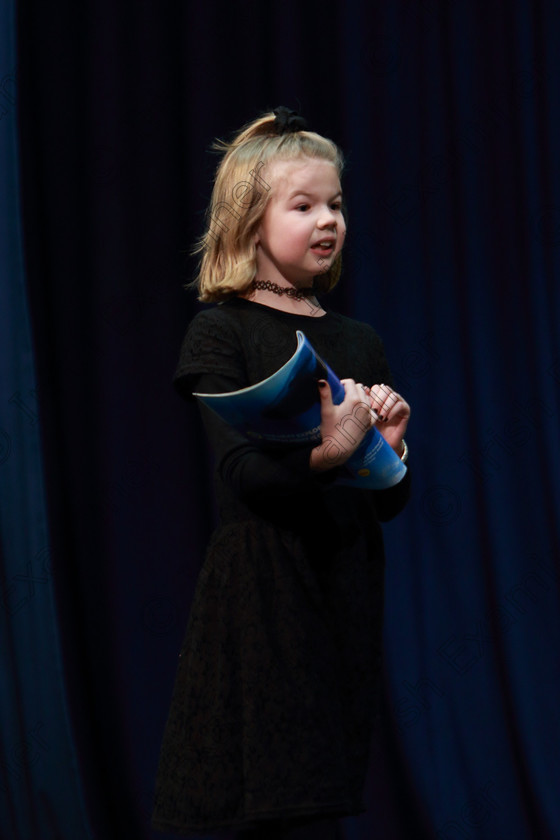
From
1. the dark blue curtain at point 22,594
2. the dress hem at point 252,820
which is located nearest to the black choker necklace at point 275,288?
the dress hem at point 252,820

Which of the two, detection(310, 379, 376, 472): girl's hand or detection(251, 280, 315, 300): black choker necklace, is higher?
detection(251, 280, 315, 300): black choker necklace

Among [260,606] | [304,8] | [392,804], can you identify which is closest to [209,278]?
[260,606]

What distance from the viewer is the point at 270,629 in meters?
1.14

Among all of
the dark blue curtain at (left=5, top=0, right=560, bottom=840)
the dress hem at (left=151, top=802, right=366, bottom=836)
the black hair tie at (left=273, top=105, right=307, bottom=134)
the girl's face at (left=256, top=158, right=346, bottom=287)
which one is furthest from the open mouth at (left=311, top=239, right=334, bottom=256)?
the dark blue curtain at (left=5, top=0, right=560, bottom=840)

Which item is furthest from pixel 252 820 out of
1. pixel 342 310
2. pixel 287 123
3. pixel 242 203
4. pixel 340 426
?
pixel 342 310

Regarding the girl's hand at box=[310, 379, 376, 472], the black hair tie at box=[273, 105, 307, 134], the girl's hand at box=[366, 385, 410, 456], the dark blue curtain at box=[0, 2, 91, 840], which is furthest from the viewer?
the dark blue curtain at box=[0, 2, 91, 840]

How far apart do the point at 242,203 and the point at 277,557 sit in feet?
1.49

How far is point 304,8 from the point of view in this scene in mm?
2092

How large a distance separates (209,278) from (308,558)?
39 cm

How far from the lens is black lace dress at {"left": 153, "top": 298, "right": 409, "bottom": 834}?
111 cm

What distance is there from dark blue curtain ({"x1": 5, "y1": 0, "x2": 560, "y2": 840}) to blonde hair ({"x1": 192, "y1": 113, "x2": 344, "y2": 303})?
71 cm

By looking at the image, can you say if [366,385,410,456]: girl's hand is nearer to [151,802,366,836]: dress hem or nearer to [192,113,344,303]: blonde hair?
[192,113,344,303]: blonde hair

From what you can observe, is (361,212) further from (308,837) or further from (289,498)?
(308,837)

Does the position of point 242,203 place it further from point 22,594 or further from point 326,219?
point 22,594
